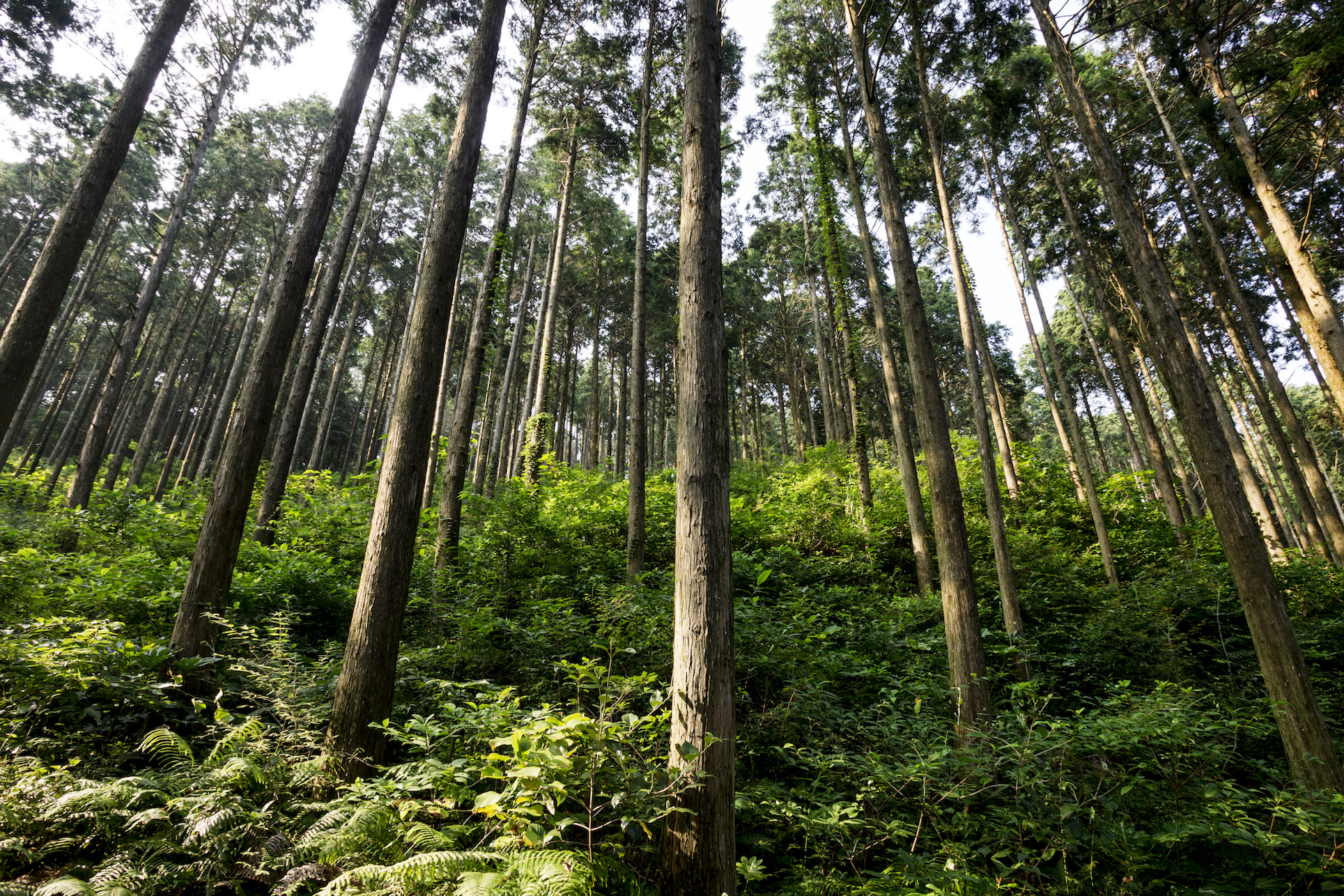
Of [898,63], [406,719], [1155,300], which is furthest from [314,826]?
[898,63]

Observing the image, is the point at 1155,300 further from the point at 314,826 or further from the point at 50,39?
the point at 50,39

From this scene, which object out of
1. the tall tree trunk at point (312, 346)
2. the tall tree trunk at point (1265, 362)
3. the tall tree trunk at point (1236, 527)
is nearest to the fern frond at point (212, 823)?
the tall tree trunk at point (1236, 527)

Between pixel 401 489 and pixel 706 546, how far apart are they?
2716mm

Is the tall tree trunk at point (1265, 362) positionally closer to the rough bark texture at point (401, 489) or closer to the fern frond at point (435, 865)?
the rough bark texture at point (401, 489)

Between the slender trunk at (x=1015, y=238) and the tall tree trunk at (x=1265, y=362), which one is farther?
the slender trunk at (x=1015, y=238)

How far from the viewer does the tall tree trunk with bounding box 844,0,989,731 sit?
521 cm

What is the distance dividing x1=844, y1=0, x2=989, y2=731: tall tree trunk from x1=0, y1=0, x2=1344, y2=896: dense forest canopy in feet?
0.16

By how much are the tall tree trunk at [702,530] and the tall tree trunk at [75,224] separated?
19.5ft

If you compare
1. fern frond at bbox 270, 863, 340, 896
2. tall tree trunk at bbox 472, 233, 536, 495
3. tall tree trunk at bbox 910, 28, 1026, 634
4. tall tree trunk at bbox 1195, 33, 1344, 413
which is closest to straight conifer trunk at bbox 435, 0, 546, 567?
fern frond at bbox 270, 863, 340, 896

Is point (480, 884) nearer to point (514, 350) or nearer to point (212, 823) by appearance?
point (212, 823)

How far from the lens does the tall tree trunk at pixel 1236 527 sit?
437cm

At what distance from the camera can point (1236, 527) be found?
4938 mm

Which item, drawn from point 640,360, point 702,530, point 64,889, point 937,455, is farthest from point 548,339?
point 64,889

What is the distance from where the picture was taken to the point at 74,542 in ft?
33.0
